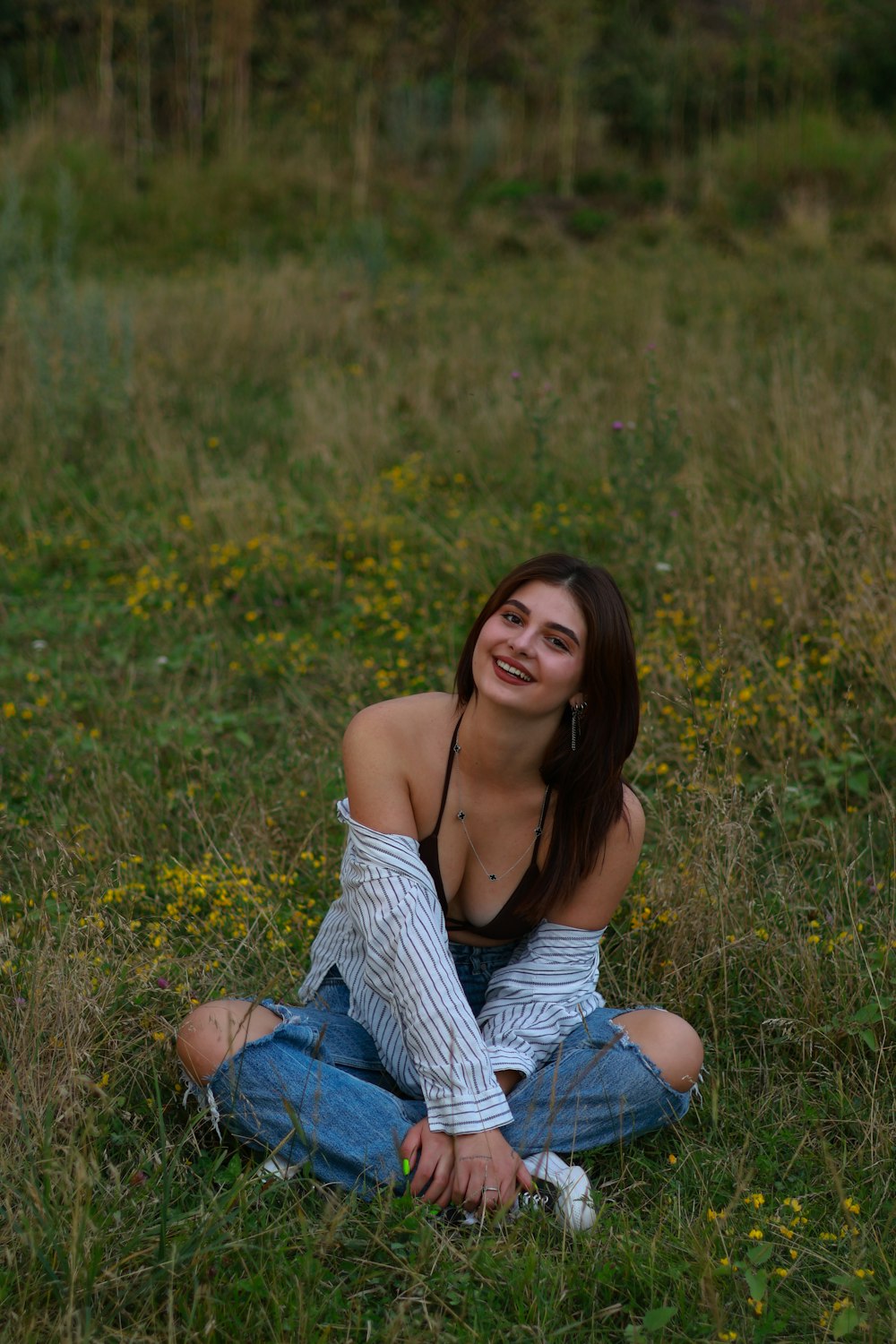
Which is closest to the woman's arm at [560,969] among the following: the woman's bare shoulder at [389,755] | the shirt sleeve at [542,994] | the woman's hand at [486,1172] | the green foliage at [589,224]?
the shirt sleeve at [542,994]

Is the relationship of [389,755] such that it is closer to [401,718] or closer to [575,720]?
[401,718]

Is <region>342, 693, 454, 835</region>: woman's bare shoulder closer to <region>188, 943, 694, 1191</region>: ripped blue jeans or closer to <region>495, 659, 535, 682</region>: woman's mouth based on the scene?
<region>495, 659, 535, 682</region>: woman's mouth

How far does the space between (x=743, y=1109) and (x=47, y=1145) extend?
4.84ft

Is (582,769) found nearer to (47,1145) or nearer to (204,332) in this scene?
(47,1145)

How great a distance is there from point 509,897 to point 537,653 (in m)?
0.56

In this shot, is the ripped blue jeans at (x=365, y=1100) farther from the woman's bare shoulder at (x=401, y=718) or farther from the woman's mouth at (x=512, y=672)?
the woman's mouth at (x=512, y=672)

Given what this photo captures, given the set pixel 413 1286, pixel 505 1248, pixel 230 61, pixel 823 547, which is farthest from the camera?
pixel 230 61

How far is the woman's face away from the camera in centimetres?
253

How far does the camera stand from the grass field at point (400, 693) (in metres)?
2.10

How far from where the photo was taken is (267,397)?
22.6ft

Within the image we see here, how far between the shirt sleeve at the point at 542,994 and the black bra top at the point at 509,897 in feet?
0.20

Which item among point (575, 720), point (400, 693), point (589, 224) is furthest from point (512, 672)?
point (589, 224)

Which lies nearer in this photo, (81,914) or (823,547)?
(81,914)

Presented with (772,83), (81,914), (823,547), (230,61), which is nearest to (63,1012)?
(81,914)
